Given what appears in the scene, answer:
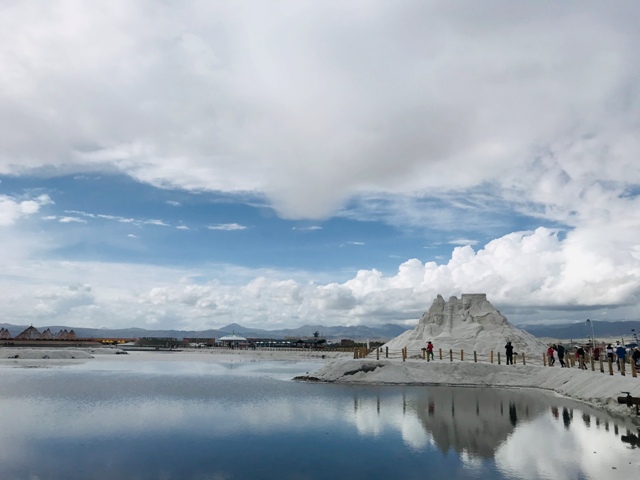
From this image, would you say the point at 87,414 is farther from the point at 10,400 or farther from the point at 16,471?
the point at 16,471

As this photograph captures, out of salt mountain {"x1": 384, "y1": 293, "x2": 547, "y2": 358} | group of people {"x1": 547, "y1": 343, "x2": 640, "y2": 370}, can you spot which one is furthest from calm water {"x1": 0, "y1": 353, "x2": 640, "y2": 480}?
salt mountain {"x1": 384, "y1": 293, "x2": 547, "y2": 358}

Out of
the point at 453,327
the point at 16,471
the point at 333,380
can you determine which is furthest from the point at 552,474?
the point at 453,327

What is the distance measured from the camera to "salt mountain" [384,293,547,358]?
54844 mm

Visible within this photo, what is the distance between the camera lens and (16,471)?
14664 millimetres

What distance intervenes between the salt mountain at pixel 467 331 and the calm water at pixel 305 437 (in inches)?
866

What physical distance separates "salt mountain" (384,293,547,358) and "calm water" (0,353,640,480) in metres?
22.0

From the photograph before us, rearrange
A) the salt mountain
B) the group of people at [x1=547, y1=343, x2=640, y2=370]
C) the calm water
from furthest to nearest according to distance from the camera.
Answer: the salt mountain, the group of people at [x1=547, y1=343, x2=640, y2=370], the calm water

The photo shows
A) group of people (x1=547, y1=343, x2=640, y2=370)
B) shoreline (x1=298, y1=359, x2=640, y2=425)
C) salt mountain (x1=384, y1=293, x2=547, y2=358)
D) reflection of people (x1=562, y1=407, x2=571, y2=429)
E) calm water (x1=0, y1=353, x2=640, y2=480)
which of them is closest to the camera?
calm water (x1=0, y1=353, x2=640, y2=480)

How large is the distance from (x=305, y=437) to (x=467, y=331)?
44.5 m

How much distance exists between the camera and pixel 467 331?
5997cm

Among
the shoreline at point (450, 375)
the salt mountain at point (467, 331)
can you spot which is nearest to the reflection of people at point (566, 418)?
the shoreline at point (450, 375)

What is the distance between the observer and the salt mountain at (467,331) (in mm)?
54844

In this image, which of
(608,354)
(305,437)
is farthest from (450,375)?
(305,437)

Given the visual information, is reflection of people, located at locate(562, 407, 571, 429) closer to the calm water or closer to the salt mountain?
the calm water
